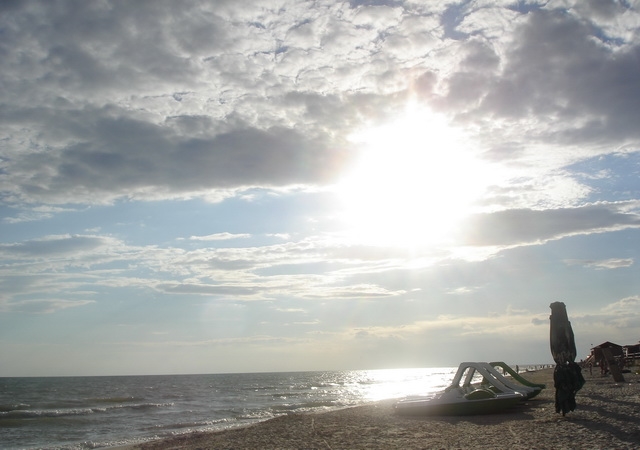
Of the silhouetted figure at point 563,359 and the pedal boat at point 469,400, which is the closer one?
the silhouetted figure at point 563,359

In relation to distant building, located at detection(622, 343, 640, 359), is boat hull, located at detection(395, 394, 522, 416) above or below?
below

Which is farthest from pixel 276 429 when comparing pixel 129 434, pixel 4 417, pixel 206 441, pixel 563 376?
pixel 4 417

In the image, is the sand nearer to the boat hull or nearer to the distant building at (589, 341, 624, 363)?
the boat hull

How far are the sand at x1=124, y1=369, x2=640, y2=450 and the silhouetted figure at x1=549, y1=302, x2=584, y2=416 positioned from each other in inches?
23.0

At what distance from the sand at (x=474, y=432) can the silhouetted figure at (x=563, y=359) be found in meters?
0.59

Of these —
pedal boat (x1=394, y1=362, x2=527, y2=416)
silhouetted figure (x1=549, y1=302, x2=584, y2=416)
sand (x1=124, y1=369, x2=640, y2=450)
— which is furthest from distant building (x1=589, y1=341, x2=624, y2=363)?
silhouetted figure (x1=549, y1=302, x2=584, y2=416)

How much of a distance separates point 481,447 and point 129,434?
63.9 ft

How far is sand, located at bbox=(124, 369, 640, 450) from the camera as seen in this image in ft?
39.2

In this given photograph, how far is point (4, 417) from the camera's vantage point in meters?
39.3

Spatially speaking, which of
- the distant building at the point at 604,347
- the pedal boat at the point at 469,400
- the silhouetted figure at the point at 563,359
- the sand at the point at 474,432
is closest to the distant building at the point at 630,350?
the distant building at the point at 604,347

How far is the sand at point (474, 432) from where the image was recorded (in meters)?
11.9

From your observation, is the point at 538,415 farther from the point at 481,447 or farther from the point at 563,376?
the point at 481,447

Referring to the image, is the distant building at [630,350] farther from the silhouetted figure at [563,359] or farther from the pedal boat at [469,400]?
the silhouetted figure at [563,359]

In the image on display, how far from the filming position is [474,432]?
48.2 ft
